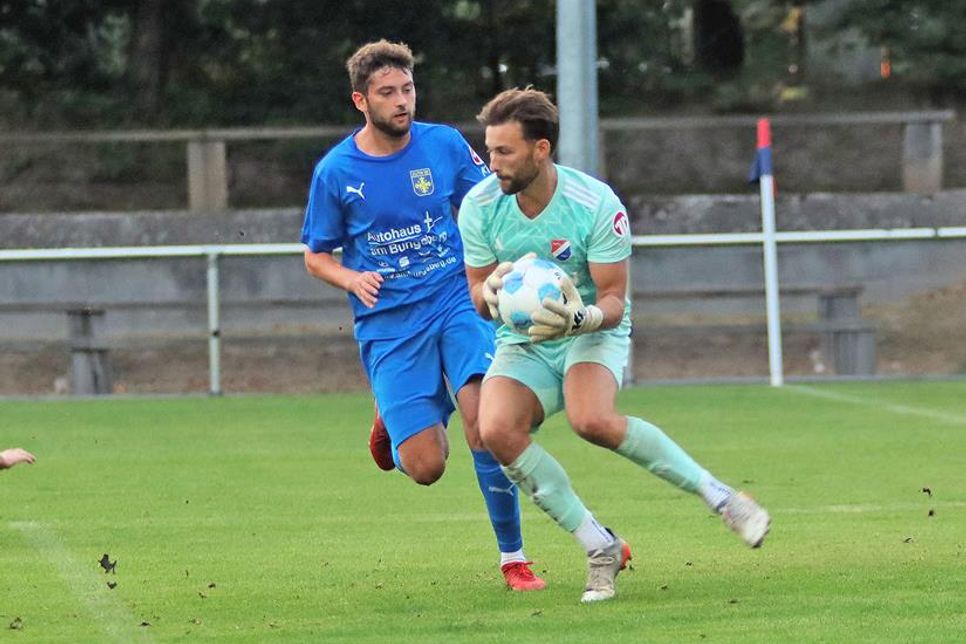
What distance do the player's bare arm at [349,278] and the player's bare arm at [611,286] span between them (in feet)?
3.26

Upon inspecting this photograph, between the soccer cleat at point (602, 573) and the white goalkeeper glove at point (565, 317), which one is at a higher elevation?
the white goalkeeper glove at point (565, 317)

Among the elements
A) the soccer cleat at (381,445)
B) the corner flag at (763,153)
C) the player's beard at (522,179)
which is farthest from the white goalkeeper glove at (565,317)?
the corner flag at (763,153)

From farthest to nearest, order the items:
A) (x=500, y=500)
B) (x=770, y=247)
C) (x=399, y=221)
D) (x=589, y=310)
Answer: (x=770, y=247) < (x=399, y=221) < (x=500, y=500) < (x=589, y=310)

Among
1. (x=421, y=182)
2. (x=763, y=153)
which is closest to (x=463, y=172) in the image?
(x=421, y=182)

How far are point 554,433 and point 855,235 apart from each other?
5.41m

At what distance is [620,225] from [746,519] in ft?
3.71

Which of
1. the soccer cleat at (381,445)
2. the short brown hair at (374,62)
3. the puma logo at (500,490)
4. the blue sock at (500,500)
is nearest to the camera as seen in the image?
the blue sock at (500,500)

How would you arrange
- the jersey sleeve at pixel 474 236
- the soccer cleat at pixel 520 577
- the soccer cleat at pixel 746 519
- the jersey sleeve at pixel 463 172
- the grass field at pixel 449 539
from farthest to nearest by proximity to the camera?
1. the jersey sleeve at pixel 463 172
2. the soccer cleat at pixel 520 577
3. the jersey sleeve at pixel 474 236
4. the soccer cleat at pixel 746 519
5. the grass field at pixel 449 539

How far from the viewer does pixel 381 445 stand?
8688 mm

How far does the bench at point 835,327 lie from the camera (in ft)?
62.3

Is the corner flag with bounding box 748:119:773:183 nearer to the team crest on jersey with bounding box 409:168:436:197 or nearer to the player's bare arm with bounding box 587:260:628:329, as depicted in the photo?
the team crest on jersey with bounding box 409:168:436:197

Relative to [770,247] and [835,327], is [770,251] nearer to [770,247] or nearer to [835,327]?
[770,247]

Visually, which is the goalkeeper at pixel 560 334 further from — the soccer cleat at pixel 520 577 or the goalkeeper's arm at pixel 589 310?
the soccer cleat at pixel 520 577

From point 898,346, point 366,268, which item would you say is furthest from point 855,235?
point 366,268
